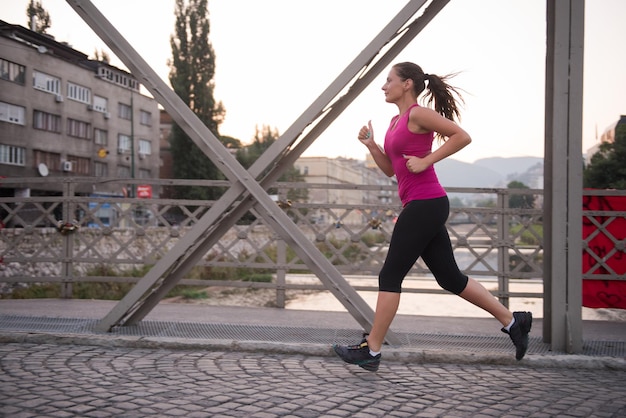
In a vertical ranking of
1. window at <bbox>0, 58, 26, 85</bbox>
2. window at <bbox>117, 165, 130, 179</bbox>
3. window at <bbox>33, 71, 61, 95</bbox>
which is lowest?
window at <bbox>117, 165, 130, 179</bbox>

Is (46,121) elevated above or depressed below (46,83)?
below

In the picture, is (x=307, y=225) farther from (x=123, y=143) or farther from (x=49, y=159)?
(x=123, y=143)

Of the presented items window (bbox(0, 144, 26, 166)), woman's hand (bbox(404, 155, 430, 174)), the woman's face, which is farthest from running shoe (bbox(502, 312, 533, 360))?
window (bbox(0, 144, 26, 166))

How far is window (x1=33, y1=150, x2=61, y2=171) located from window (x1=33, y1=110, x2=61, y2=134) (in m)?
1.80

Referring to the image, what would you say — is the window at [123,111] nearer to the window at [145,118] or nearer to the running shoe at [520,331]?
the window at [145,118]

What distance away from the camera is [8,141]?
4356 centimetres

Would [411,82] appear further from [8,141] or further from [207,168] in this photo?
[207,168]

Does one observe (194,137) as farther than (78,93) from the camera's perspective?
No

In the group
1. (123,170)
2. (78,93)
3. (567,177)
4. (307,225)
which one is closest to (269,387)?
(567,177)

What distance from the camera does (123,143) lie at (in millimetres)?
60562

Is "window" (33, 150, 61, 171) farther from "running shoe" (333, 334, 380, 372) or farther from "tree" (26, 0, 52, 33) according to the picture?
"running shoe" (333, 334, 380, 372)

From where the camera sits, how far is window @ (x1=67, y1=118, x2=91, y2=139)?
167 feet

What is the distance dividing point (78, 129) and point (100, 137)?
4242 mm

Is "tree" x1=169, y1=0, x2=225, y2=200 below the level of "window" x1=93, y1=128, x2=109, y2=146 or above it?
above
